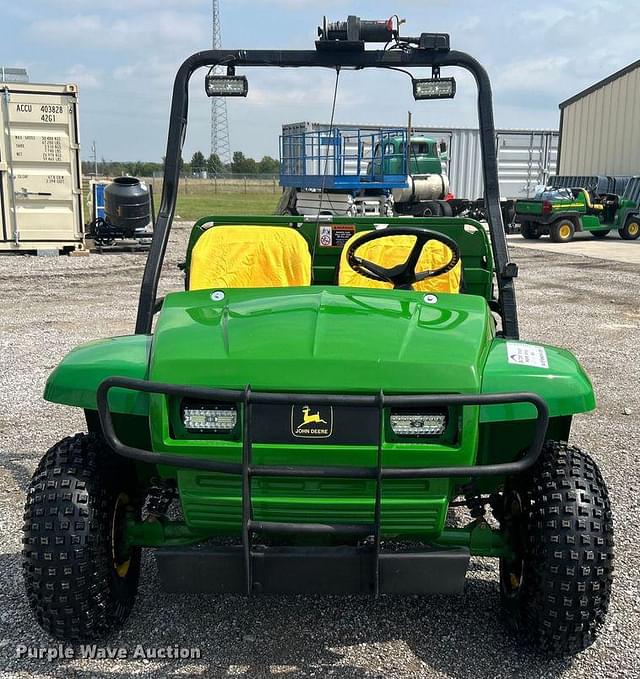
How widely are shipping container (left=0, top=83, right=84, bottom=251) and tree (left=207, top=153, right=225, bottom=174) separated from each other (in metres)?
25.6

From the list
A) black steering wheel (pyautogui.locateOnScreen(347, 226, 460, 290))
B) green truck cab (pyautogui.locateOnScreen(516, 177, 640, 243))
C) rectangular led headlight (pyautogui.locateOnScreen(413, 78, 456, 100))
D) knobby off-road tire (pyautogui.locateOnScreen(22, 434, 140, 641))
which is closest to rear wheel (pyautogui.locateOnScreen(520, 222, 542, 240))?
green truck cab (pyautogui.locateOnScreen(516, 177, 640, 243))

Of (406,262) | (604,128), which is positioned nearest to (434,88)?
(406,262)

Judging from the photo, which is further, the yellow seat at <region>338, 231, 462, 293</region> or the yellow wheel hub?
the yellow seat at <region>338, 231, 462, 293</region>

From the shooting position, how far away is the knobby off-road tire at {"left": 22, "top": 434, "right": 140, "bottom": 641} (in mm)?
2258

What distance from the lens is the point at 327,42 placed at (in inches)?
130

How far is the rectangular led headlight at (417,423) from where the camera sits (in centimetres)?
217

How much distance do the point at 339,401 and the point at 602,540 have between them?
0.89 metres

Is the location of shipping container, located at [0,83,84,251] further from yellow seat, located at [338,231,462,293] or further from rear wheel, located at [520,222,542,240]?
yellow seat, located at [338,231,462,293]

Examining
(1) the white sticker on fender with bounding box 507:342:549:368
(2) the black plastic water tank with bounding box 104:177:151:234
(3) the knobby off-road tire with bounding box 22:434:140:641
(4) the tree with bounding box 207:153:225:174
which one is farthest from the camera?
(4) the tree with bounding box 207:153:225:174

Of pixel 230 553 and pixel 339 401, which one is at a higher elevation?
pixel 339 401

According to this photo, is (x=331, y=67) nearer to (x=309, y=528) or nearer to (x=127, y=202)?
(x=309, y=528)

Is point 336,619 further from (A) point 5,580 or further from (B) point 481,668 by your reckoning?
(A) point 5,580

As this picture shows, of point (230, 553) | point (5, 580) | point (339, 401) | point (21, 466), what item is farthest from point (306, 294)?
point (21, 466)

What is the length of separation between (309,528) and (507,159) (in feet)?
86.1
